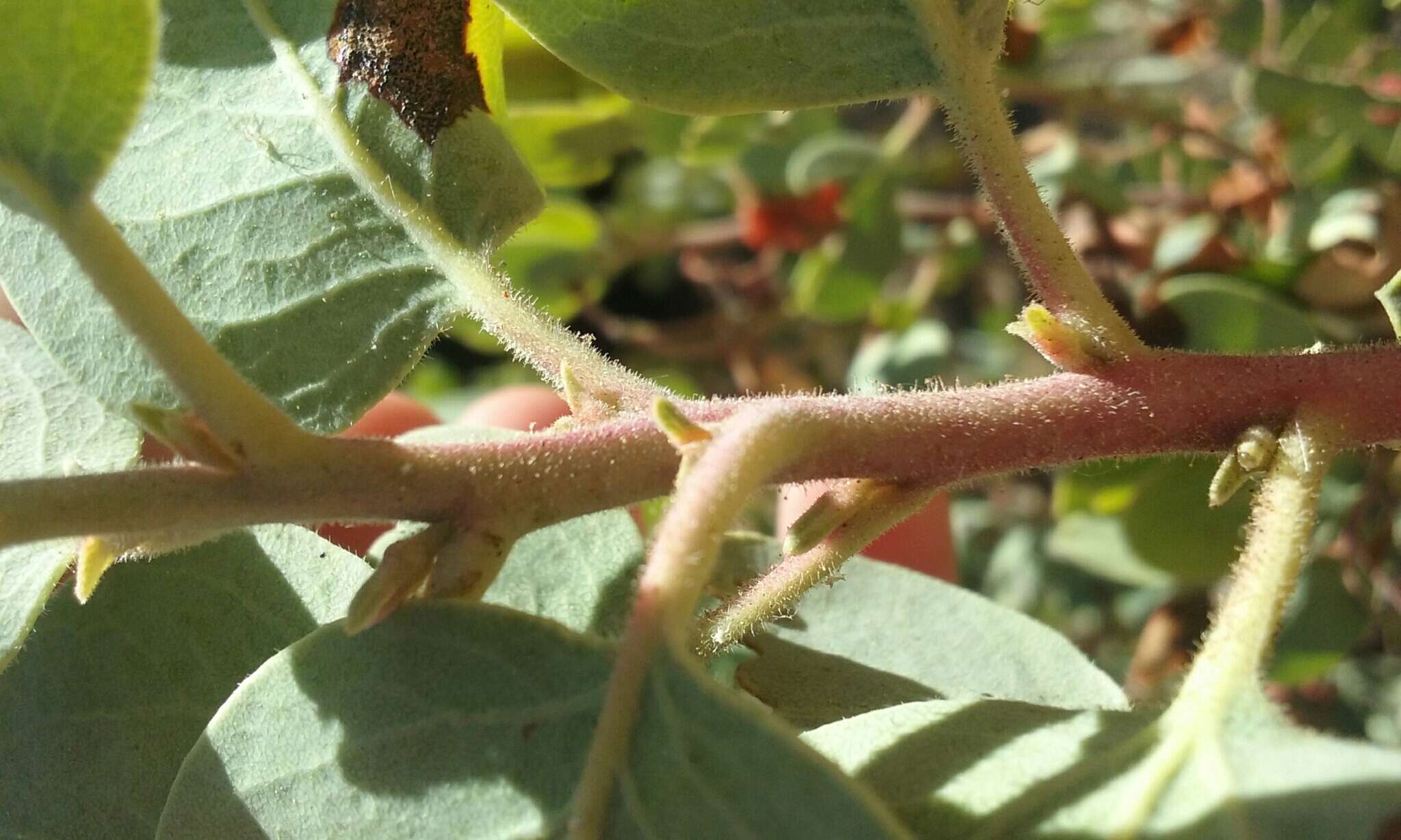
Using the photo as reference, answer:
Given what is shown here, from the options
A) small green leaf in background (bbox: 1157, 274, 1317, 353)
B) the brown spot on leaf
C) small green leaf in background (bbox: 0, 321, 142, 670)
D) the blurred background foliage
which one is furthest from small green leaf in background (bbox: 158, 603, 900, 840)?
small green leaf in background (bbox: 1157, 274, 1317, 353)

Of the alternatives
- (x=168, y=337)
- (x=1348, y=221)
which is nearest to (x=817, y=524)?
(x=168, y=337)

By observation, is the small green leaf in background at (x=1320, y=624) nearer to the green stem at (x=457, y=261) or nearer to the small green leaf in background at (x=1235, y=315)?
the small green leaf in background at (x=1235, y=315)

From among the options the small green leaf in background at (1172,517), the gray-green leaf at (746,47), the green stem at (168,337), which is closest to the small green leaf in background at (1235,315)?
the small green leaf in background at (1172,517)

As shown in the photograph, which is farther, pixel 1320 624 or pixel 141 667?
pixel 1320 624

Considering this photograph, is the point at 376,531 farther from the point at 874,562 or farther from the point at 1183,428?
the point at 1183,428

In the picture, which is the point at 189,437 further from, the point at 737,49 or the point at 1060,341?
the point at 1060,341

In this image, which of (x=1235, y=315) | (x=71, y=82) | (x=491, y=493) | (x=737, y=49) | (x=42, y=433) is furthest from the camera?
(x=1235, y=315)
